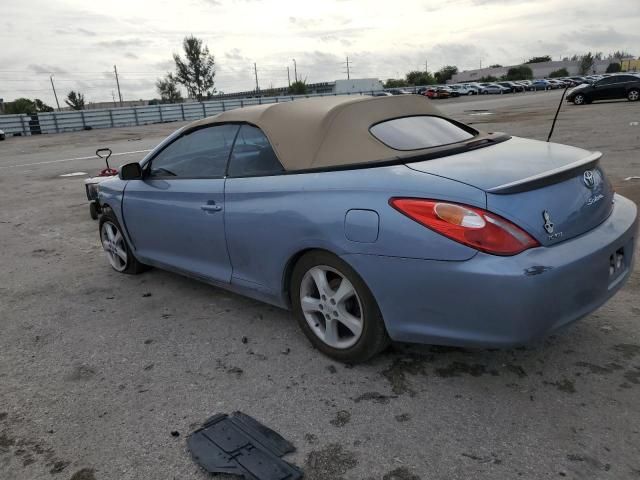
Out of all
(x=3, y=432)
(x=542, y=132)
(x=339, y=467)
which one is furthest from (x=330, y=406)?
(x=542, y=132)

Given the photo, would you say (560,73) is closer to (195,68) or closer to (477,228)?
(195,68)

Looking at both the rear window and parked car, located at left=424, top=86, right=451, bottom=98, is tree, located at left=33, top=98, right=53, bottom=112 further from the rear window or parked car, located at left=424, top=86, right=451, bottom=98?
the rear window

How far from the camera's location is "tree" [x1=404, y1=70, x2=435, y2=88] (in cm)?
9431

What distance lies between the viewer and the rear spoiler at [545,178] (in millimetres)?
2502

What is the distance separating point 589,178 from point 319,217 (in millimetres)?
1459

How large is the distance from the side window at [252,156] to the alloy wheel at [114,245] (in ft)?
5.94

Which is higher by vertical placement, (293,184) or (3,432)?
(293,184)

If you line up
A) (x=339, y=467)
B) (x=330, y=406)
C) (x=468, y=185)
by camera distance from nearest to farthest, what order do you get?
(x=339, y=467)
(x=468, y=185)
(x=330, y=406)

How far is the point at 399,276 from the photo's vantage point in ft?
8.65

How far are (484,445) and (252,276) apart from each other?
1.76m

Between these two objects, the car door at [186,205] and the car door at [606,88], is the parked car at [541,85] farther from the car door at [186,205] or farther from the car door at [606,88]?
the car door at [186,205]

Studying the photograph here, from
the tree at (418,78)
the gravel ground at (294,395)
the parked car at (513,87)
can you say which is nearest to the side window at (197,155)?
the gravel ground at (294,395)

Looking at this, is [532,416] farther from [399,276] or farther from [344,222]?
A: [344,222]

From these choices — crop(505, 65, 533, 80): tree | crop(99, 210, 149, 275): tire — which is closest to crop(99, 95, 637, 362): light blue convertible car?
crop(99, 210, 149, 275): tire
